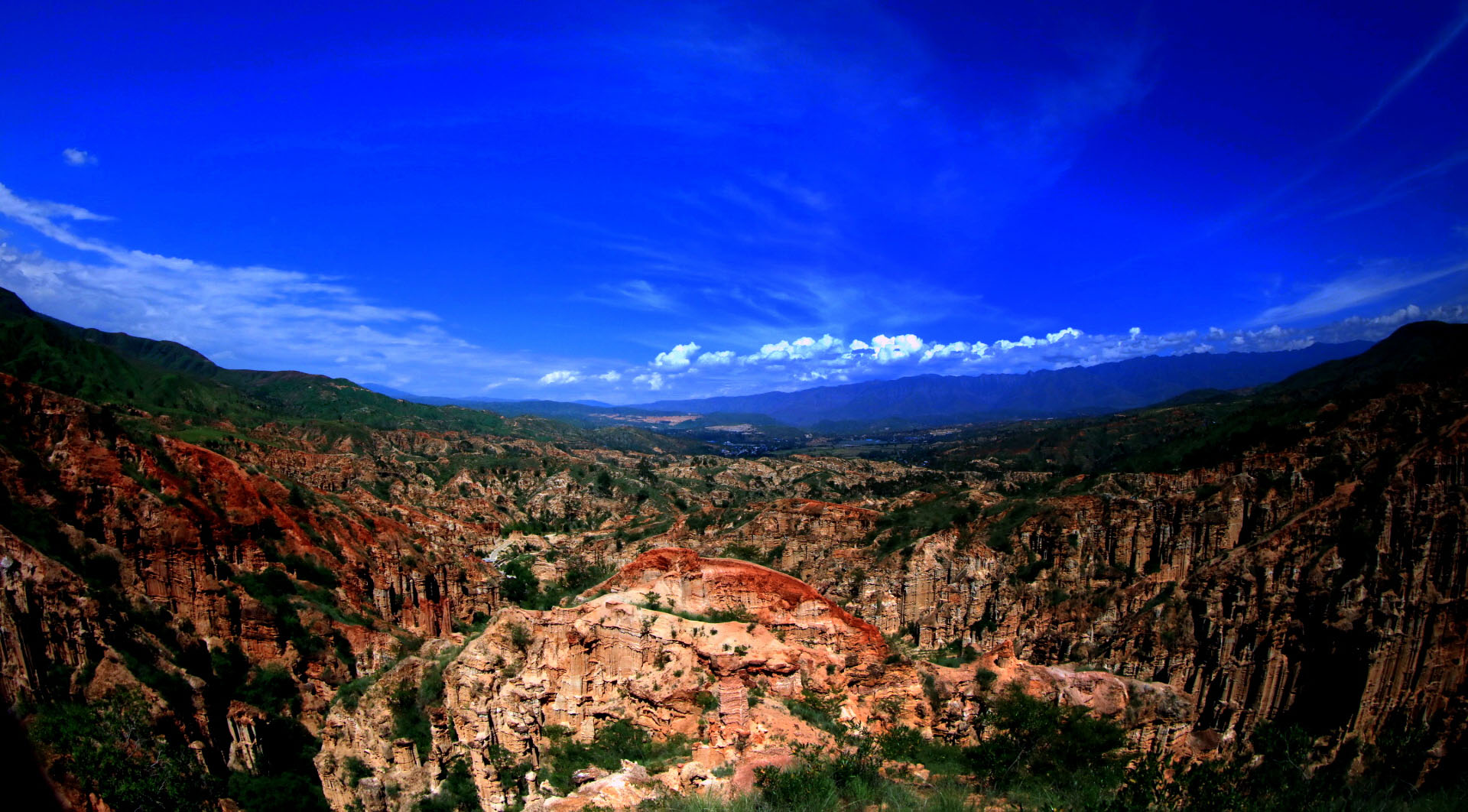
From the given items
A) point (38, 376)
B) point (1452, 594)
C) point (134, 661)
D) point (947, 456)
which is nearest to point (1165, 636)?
point (1452, 594)

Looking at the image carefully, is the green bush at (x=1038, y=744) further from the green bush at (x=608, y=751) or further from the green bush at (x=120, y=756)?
the green bush at (x=120, y=756)

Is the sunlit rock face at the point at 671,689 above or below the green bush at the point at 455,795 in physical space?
above

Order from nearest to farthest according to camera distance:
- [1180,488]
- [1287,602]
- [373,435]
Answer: [1287,602] → [1180,488] → [373,435]

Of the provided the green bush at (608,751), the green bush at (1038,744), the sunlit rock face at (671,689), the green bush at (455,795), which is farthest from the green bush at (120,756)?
the green bush at (1038,744)

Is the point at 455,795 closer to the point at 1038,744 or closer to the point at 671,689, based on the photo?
the point at 671,689

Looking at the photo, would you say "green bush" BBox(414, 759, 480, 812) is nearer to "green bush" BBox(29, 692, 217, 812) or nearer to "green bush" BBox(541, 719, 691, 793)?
"green bush" BBox(541, 719, 691, 793)

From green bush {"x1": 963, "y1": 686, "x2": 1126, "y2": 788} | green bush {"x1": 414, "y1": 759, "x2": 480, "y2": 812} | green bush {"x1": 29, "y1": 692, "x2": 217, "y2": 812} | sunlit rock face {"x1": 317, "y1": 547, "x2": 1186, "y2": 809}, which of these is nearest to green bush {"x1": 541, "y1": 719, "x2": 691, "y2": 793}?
sunlit rock face {"x1": 317, "y1": 547, "x2": 1186, "y2": 809}

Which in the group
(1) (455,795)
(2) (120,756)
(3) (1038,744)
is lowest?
(1) (455,795)

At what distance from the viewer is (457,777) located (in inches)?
744

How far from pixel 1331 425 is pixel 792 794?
4634cm

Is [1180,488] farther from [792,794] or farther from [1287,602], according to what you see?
[792,794]

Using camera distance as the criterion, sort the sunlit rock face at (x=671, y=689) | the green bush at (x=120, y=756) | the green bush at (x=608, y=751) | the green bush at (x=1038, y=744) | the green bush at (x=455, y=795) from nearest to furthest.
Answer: the green bush at (x=1038, y=744)
the green bush at (x=120, y=756)
the green bush at (x=608, y=751)
the sunlit rock face at (x=671, y=689)
the green bush at (x=455, y=795)

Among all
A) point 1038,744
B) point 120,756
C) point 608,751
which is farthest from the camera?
point 608,751

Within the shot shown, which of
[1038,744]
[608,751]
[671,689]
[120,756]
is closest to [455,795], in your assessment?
[608,751]
